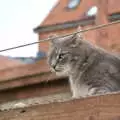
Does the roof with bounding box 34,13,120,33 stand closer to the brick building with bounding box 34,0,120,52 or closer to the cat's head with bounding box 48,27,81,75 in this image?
the brick building with bounding box 34,0,120,52

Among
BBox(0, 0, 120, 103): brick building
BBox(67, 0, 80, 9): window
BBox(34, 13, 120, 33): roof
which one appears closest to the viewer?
BBox(0, 0, 120, 103): brick building

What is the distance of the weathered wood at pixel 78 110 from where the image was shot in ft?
5.76

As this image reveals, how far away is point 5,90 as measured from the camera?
13.8 feet

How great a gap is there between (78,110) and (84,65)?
1.34 meters

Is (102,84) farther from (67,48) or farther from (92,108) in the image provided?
(92,108)

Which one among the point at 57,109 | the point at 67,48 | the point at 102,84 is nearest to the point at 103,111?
the point at 57,109

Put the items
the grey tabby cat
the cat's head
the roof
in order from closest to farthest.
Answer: the grey tabby cat
the cat's head
the roof

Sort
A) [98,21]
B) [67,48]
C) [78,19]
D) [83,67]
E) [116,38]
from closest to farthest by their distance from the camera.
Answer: [83,67]
[67,48]
[116,38]
[98,21]
[78,19]

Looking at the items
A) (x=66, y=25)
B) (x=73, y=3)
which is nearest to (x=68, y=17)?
(x=73, y=3)

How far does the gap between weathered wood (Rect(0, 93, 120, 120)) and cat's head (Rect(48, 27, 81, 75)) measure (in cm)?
128

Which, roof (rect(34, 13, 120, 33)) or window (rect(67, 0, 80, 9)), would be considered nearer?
roof (rect(34, 13, 120, 33))

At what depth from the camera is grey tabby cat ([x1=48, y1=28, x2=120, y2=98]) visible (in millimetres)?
2871

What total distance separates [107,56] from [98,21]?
143cm

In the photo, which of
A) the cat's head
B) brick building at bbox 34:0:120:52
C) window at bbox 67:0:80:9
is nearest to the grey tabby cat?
the cat's head
